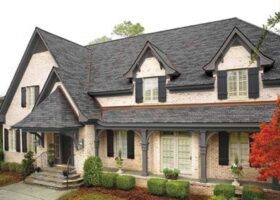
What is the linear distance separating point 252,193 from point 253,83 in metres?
5.79

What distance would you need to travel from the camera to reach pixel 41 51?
2092cm

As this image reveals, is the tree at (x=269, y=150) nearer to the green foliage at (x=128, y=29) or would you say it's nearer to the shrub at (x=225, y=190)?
the shrub at (x=225, y=190)

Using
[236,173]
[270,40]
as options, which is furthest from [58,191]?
[270,40]

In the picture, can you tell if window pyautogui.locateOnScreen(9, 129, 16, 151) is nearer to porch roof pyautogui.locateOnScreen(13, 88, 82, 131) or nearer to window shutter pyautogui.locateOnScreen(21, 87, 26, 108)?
window shutter pyautogui.locateOnScreen(21, 87, 26, 108)

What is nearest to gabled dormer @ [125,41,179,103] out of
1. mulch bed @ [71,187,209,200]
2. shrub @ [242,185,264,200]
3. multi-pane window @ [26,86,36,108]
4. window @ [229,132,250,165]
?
window @ [229,132,250,165]

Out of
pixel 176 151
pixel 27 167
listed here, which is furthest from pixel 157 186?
pixel 27 167

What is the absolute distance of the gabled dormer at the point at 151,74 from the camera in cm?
1697

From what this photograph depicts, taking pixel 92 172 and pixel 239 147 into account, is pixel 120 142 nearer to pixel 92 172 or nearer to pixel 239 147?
pixel 92 172

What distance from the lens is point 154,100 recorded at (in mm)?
17531

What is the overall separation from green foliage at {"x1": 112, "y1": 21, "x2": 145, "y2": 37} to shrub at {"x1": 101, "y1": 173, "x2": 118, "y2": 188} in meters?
28.8

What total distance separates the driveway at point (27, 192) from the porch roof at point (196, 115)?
527 cm

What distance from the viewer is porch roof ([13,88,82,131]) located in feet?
53.7

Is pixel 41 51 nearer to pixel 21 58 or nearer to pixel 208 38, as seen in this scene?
pixel 21 58

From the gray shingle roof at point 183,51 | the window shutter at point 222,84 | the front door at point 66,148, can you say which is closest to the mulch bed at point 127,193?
the front door at point 66,148
